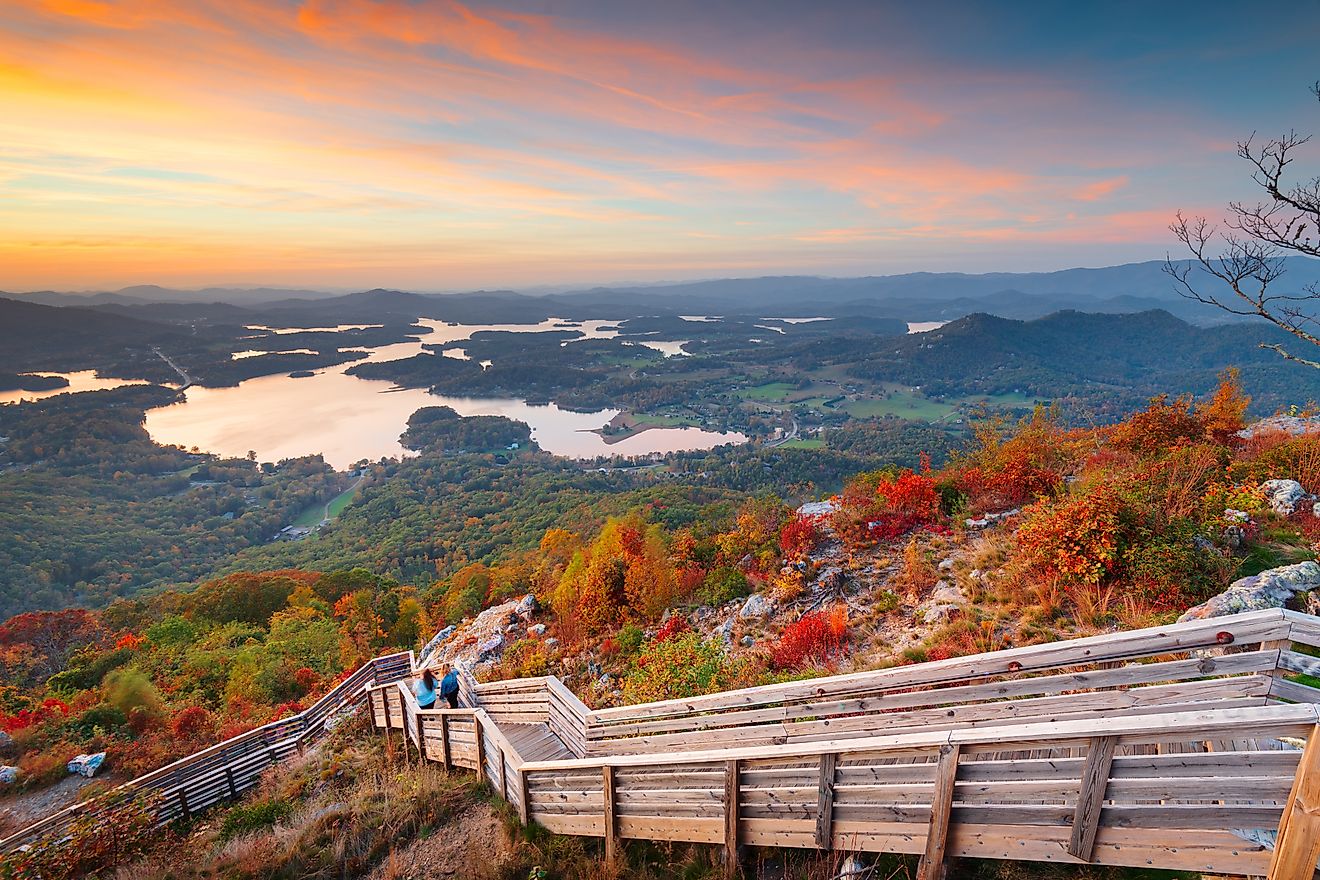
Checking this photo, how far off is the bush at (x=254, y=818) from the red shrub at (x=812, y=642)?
23.8 ft

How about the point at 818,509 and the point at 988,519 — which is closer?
the point at 988,519

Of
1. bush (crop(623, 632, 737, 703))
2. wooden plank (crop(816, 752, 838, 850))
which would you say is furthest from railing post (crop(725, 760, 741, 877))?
bush (crop(623, 632, 737, 703))

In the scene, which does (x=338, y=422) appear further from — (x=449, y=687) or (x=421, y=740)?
(x=449, y=687)

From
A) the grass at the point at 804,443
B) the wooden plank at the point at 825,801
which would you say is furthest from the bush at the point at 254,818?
the grass at the point at 804,443

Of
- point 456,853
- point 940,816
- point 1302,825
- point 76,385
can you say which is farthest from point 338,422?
point 1302,825

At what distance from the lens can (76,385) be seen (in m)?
138

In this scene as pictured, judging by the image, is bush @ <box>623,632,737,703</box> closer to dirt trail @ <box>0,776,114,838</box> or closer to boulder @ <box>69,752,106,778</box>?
dirt trail @ <box>0,776,114,838</box>

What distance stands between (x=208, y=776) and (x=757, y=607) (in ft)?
34.4

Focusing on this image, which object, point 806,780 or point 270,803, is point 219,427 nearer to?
point 270,803

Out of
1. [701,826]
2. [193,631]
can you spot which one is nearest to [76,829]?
[701,826]

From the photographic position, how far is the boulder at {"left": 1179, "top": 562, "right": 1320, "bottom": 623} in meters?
5.82

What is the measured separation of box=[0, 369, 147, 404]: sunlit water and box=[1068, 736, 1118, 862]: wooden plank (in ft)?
585

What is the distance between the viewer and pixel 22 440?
100 m

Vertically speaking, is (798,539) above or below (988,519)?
below
